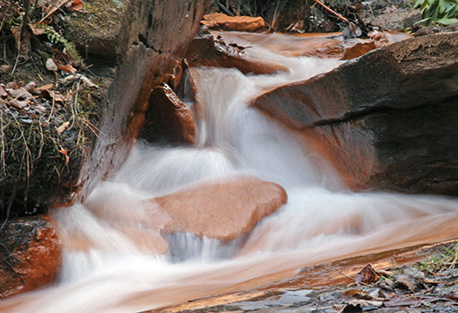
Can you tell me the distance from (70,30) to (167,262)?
2.04 metres

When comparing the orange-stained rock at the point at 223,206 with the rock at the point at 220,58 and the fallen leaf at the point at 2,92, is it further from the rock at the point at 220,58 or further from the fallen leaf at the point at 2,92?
the rock at the point at 220,58

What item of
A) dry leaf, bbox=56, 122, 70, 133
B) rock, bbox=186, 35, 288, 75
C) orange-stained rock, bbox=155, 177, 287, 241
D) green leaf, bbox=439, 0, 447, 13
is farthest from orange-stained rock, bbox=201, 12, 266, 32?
dry leaf, bbox=56, 122, 70, 133

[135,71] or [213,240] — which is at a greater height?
[135,71]

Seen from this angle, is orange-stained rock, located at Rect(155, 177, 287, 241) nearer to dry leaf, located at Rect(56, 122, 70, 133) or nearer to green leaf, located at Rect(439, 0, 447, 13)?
dry leaf, located at Rect(56, 122, 70, 133)

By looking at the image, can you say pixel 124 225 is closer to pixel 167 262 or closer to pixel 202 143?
pixel 167 262

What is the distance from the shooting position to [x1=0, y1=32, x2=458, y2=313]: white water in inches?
136

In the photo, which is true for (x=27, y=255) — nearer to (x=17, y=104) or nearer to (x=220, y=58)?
(x=17, y=104)

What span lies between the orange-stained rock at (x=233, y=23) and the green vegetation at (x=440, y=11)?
3189 mm

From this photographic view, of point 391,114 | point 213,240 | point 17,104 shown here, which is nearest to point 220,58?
point 391,114

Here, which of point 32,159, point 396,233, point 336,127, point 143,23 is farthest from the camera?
point 336,127

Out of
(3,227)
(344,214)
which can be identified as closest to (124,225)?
(3,227)

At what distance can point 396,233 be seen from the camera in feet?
14.0

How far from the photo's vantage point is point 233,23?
9914 millimetres

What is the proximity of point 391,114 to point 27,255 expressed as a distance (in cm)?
345
